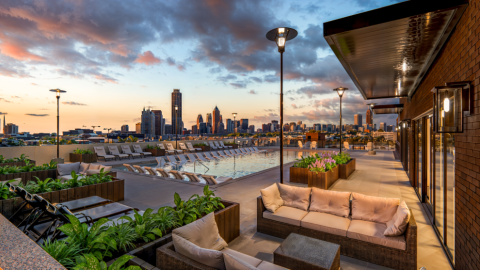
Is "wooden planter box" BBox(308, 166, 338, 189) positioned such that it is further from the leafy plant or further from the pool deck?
the leafy plant

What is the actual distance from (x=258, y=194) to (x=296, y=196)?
7.38 ft

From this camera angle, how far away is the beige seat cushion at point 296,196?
4.14 m

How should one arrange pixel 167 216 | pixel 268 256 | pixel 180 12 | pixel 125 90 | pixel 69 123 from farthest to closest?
1. pixel 69 123
2. pixel 125 90
3. pixel 180 12
4. pixel 268 256
5. pixel 167 216

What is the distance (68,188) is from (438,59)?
819cm

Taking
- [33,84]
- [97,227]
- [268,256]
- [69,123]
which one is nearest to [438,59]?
[268,256]

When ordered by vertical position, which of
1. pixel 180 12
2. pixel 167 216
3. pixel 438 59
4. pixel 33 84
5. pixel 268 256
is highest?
pixel 180 12

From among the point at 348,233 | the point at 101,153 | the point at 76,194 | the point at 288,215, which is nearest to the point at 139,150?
the point at 101,153

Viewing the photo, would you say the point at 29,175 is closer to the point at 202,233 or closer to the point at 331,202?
the point at 202,233

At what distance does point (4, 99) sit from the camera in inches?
582

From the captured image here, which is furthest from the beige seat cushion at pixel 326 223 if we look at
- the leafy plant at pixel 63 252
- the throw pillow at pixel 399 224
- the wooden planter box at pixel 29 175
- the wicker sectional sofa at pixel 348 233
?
the wooden planter box at pixel 29 175

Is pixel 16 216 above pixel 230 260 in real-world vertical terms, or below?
below

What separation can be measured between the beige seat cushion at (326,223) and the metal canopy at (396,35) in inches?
116

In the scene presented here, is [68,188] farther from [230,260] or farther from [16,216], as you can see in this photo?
[230,260]

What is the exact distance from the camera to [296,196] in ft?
14.0
